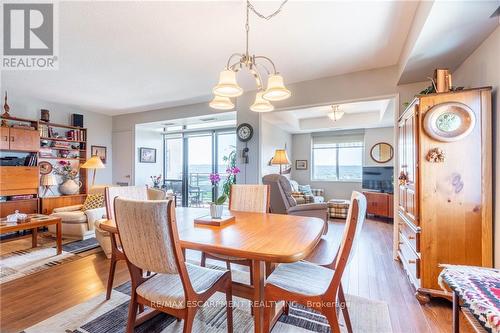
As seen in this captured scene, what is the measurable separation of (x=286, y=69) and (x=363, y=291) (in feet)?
9.15

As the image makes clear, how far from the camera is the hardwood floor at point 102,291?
185 centimetres

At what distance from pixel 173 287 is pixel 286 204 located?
2.50 meters

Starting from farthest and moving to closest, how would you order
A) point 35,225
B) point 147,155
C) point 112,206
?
point 147,155 < point 35,225 < point 112,206

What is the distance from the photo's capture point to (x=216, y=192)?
20.1ft

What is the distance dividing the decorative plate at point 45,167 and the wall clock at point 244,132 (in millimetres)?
4012

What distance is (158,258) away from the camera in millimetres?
1263

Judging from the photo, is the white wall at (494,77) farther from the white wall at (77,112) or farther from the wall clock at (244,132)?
the white wall at (77,112)

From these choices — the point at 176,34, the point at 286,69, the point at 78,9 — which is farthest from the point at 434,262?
the point at 78,9

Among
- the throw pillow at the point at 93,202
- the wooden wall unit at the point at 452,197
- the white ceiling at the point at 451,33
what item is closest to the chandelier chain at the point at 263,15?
the white ceiling at the point at 451,33

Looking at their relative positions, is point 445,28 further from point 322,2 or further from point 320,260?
point 320,260

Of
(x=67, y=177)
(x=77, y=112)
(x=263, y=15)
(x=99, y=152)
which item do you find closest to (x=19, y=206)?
(x=67, y=177)

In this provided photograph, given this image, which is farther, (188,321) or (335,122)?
(335,122)

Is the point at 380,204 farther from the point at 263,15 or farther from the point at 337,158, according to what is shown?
the point at 263,15

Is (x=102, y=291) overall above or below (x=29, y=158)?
below
